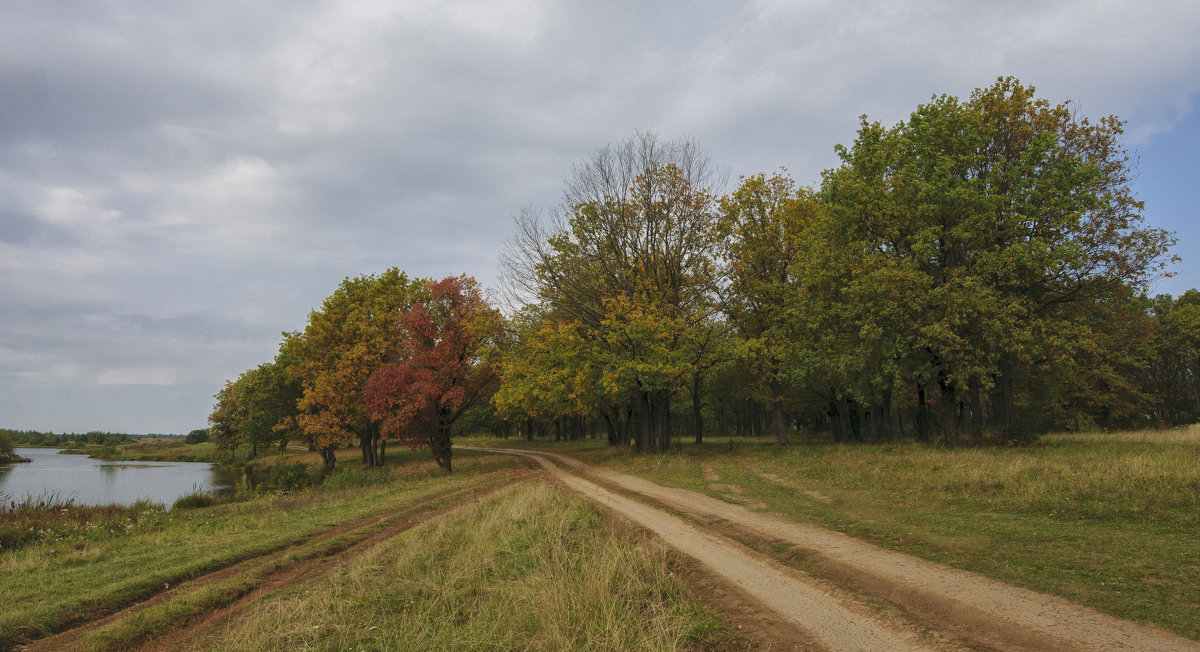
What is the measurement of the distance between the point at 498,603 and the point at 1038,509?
11086 mm

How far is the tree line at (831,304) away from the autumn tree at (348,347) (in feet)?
0.47

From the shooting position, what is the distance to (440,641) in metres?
6.55

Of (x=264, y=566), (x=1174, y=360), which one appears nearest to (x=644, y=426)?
(x=264, y=566)

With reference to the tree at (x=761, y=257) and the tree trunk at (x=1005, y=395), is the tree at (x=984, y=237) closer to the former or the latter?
the tree trunk at (x=1005, y=395)

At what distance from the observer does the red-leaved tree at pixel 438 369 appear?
2736cm

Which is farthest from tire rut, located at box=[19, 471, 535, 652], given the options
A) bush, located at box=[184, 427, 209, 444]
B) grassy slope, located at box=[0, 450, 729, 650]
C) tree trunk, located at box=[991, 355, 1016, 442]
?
bush, located at box=[184, 427, 209, 444]

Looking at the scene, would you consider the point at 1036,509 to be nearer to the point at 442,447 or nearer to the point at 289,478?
the point at 442,447

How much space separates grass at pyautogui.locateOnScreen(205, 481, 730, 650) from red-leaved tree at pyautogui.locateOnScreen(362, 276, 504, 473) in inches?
656

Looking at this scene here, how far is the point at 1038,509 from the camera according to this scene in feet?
37.6

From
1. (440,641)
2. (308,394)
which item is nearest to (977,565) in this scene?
(440,641)

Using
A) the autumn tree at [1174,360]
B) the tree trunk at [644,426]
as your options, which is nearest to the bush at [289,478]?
the tree trunk at [644,426]

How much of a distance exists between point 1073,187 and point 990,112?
4.60 meters

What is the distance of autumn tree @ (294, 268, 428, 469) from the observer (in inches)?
1328

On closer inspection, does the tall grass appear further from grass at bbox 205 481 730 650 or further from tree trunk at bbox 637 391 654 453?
tree trunk at bbox 637 391 654 453
